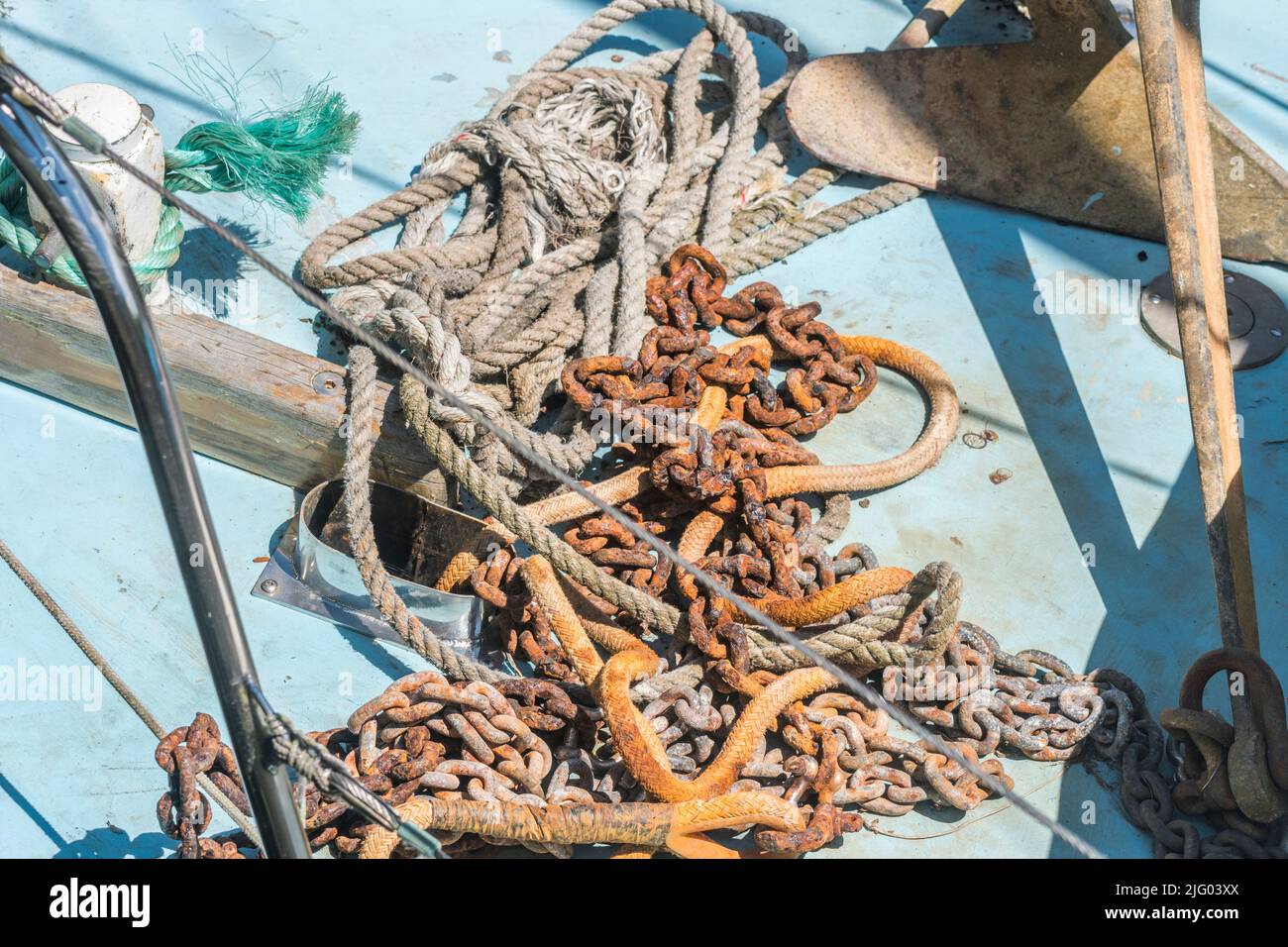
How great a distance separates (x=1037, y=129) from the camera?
12.1 ft

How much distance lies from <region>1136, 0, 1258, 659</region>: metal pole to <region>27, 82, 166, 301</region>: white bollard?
230 cm

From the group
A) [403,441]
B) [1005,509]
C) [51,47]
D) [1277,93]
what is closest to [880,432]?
[1005,509]

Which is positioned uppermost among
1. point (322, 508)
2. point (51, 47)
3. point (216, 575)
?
point (51, 47)

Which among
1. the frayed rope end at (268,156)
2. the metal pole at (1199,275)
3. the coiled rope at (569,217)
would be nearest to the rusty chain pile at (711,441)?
the coiled rope at (569,217)

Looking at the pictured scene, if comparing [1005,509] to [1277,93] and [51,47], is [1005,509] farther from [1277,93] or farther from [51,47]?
[51,47]

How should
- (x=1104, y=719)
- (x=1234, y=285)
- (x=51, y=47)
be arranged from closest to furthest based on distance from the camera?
(x=1104, y=719) → (x=1234, y=285) → (x=51, y=47)

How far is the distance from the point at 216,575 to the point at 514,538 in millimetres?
1250

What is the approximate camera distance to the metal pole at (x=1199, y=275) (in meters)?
2.64

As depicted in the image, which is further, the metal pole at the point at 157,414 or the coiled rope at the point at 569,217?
the coiled rope at the point at 569,217

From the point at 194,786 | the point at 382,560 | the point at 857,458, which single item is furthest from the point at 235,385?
the point at 857,458

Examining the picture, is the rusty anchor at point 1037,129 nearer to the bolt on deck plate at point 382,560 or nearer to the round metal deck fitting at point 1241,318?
the round metal deck fitting at point 1241,318

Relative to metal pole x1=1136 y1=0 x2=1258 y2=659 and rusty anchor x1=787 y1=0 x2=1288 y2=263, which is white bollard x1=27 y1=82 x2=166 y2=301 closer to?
rusty anchor x1=787 y1=0 x2=1288 y2=263

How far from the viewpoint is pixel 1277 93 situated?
4035mm

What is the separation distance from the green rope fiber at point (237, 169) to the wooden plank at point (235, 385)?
4.7 inches
